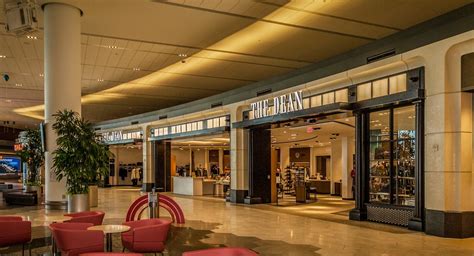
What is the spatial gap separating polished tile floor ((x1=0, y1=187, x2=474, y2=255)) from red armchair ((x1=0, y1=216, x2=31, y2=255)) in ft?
1.78

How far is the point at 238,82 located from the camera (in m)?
15.6

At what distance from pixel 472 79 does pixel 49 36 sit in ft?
25.9

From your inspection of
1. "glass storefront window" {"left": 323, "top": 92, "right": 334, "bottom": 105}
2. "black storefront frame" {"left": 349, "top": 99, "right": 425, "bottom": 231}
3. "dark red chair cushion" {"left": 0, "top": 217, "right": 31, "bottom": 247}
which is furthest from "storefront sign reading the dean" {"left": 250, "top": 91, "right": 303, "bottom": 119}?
"dark red chair cushion" {"left": 0, "top": 217, "right": 31, "bottom": 247}

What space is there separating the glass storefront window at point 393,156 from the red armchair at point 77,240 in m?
6.70

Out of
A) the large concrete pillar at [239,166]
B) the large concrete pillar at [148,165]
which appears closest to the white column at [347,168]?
the large concrete pillar at [239,166]

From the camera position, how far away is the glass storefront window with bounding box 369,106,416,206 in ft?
32.1

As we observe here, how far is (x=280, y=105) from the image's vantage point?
43.9 feet

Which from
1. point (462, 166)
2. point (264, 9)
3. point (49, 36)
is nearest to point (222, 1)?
point (264, 9)

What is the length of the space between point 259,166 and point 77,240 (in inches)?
411

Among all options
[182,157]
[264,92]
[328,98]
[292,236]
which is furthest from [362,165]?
[182,157]

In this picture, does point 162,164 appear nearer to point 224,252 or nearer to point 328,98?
point 328,98

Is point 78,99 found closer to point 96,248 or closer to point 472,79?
point 96,248

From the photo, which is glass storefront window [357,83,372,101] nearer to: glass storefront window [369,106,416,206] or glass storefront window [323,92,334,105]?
glass storefront window [369,106,416,206]

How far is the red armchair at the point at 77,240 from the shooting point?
543 cm
